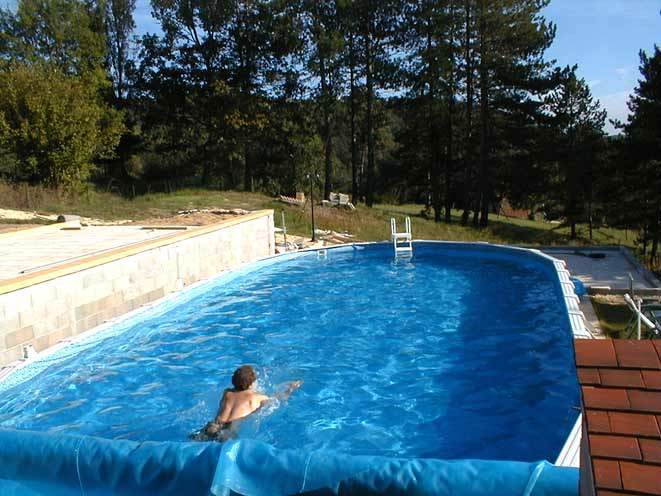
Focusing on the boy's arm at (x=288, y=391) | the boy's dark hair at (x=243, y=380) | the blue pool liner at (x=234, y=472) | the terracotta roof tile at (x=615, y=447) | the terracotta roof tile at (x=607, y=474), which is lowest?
the boy's arm at (x=288, y=391)

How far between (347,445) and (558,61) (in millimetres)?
24257

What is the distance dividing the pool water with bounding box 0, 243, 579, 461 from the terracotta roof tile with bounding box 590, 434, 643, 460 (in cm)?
381

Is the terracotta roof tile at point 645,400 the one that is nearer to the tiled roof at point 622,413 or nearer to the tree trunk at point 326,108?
the tiled roof at point 622,413

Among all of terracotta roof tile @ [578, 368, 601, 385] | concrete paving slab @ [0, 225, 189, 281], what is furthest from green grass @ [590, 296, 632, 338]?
concrete paving slab @ [0, 225, 189, 281]

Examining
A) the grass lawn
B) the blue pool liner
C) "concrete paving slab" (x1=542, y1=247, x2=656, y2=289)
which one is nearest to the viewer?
the blue pool liner

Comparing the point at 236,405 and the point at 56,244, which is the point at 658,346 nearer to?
the point at 236,405

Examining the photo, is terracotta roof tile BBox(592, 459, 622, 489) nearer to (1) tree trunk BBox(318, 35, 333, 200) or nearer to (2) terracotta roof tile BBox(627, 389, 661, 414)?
(2) terracotta roof tile BBox(627, 389, 661, 414)

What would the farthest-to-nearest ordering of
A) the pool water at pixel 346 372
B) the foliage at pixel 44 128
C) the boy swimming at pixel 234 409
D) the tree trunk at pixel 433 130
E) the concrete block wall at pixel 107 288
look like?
the tree trunk at pixel 433 130 < the foliage at pixel 44 128 < the concrete block wall at pixel 107 288 < the pool water at pixel 346 372 < the boy swimming at pixel 234 409

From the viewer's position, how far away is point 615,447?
1750mm

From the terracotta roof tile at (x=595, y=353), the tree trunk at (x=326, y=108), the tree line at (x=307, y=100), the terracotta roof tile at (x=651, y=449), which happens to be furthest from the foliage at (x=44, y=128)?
the terracotta roof tile at (x=651, y=449)

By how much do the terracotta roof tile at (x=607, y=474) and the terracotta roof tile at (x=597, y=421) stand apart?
0.11 m

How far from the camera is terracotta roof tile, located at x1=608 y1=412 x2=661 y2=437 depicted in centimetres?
176

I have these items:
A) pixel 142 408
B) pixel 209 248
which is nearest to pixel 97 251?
pixel 209 248

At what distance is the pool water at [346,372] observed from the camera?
5828mm
